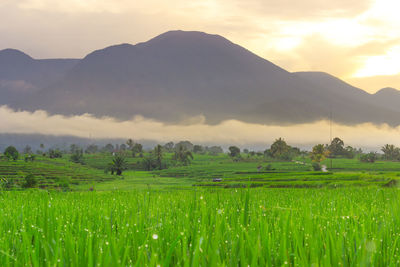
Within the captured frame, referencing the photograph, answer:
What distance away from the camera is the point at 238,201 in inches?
190

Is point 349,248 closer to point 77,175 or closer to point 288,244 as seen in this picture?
point 288,244

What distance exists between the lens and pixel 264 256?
2223 mm

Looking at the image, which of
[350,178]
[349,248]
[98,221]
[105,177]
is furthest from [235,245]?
[105,177]

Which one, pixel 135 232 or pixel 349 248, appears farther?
pixel 135 232

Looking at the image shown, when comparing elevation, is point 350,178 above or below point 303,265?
below

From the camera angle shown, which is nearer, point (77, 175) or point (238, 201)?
point (238, 201)

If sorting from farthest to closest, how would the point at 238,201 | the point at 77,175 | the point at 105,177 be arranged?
1. the point at 105,177
2. the point at 77,175
3. the point at 238,201

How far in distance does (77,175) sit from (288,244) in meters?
157

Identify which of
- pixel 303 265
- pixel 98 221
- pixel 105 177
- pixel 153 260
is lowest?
pixel 105 177

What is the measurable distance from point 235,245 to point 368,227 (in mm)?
1811

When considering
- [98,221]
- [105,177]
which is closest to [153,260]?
[98,221]

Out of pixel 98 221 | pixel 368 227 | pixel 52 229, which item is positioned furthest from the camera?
pixel 98 221

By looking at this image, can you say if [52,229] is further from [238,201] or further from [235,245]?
[238,201]

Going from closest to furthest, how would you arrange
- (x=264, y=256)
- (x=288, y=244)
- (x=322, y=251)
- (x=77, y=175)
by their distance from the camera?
(x=264, y=256) → (x=322, y=251) → (x=288, y=244) → (x=77, y=175)
